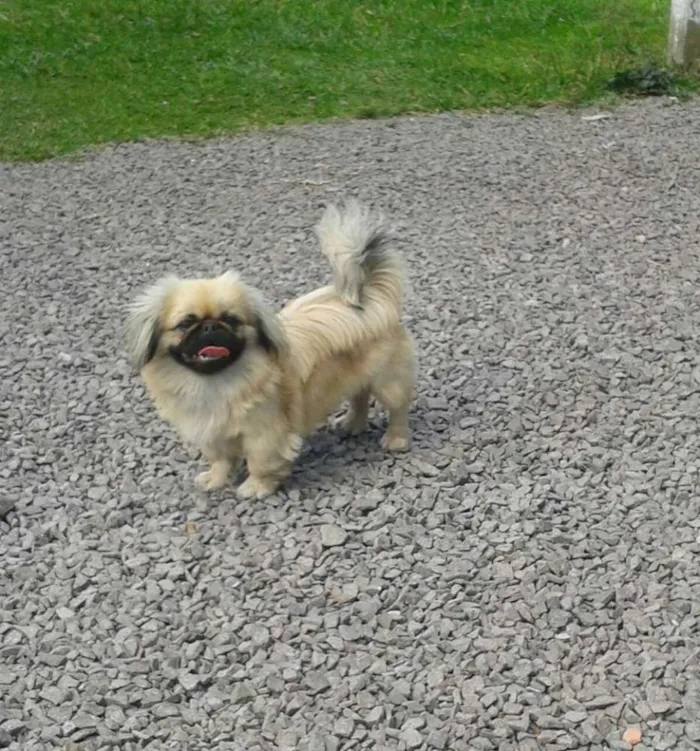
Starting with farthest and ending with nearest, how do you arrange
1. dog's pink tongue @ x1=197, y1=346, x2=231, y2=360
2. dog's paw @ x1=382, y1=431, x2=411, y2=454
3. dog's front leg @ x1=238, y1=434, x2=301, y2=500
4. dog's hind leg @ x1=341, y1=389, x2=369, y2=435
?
dog's hind leg @ x1=341, y1=389, x2=369, y2=435
dog's paw @ x1=382, y1=431, x2=411, y2=454
dog's front leg @ x1=238, y1=434, x2=301, y2=500
dog's pink tongue @ x1=197, y1=346, x2=231, y2=360

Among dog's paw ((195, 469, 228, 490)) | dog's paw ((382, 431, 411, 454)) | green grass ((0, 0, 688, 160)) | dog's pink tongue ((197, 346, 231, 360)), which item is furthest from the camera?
green grass ((0, 0, 688, 160))

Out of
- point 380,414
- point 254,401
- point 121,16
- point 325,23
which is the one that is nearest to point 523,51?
point 325,23

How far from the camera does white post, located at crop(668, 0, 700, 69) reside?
907cm

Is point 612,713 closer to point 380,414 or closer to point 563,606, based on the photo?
point 563,606

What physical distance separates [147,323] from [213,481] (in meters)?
0.72

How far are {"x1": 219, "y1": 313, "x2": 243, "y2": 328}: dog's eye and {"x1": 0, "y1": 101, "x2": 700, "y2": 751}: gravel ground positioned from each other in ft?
2.36

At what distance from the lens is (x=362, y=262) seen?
4.04 m

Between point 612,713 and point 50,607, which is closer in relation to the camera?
point 612,713

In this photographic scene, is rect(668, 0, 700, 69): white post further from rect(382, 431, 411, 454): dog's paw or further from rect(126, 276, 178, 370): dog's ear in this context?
rect(126, 276, 178, 370): dog's ear

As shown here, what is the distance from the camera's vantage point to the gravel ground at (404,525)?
3068 mm

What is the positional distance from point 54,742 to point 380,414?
204cm

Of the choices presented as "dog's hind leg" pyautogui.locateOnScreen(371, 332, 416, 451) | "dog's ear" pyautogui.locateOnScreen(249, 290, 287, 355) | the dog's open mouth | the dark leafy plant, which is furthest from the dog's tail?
the dark leafy plant

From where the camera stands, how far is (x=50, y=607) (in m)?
3.51

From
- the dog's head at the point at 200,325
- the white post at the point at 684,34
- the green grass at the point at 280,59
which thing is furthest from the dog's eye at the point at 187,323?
the white post at the point at 684,34
